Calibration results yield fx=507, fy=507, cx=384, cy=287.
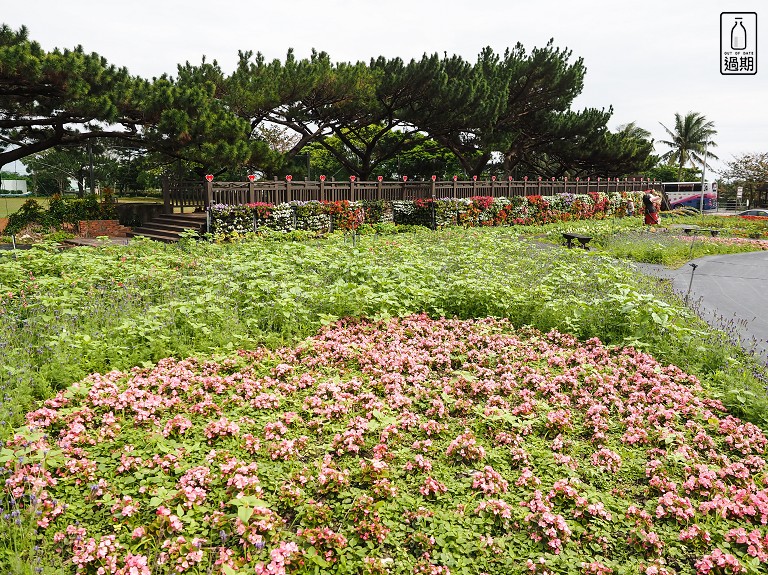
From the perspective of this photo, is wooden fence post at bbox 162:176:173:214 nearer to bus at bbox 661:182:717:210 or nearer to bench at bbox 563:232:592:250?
bench at bbox 563:232:592:250

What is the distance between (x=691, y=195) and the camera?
160 ft

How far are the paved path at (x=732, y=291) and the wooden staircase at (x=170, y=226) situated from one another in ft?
46.1

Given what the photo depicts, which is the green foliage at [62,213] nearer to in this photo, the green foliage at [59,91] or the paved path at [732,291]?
the green foliage at [59,91]

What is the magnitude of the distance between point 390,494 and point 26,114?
70.9 ft

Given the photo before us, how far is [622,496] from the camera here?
134 inches

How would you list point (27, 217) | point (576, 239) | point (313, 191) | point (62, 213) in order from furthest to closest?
1. point (27, 217)
2. point (62, 213)
3. point (313, 191)
4. point (576, 239)

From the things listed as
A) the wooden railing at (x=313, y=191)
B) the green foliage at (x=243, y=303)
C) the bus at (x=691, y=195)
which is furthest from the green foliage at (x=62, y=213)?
the bus at (x=691, y=195)

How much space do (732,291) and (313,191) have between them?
14186mm

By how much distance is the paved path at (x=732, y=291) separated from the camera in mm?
7183

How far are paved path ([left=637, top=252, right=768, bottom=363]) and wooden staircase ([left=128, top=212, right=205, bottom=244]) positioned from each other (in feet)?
46.1

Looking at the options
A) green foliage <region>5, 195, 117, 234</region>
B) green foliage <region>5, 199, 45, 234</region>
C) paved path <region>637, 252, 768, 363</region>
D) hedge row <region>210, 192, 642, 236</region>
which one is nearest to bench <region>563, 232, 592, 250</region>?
paved path <region>637, 252, 768, 363</region>

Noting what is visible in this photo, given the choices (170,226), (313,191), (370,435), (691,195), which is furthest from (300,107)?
(691,195)

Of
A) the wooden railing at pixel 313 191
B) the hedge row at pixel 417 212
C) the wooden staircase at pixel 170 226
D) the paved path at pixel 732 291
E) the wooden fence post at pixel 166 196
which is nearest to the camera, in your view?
the paved path at pixel 732 291

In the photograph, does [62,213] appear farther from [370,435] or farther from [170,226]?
[370,435]
